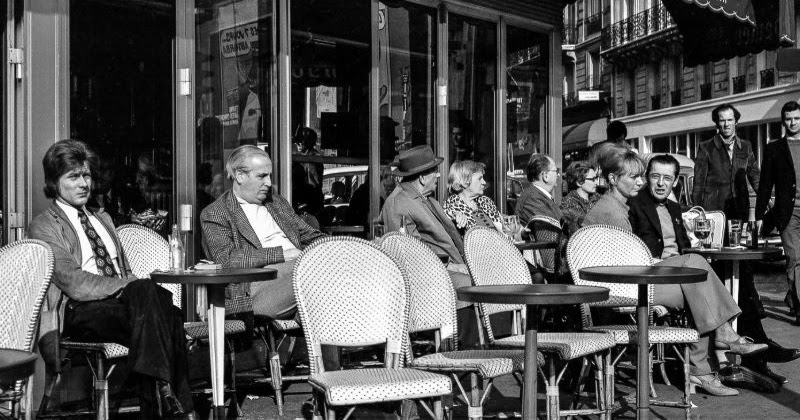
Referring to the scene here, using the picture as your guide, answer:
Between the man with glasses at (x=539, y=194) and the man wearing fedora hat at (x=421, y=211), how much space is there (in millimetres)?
1967

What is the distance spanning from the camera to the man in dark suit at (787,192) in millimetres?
9398

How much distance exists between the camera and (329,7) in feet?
28.7

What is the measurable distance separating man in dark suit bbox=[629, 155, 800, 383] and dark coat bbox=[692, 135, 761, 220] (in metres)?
2.96

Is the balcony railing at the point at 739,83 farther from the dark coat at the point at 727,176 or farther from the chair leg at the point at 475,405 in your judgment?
the chair leg at the point at 475,405

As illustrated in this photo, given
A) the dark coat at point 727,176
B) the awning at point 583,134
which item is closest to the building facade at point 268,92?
the dark coat at point 727,176

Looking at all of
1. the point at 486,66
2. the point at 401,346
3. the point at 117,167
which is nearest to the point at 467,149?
the point at 486,66

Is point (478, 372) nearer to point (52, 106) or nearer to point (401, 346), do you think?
point (401, 346)

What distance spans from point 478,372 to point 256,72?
13.8 ft

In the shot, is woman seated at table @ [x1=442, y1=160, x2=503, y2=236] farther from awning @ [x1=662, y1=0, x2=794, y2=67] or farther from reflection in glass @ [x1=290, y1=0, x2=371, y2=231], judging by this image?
awning @ [x1=662, y1=0, x2=794, y2=67]

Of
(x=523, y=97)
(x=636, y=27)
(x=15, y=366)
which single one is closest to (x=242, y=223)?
(x=15, y=366)

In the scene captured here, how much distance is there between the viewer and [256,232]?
20.8 feet

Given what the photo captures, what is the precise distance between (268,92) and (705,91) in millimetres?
31983

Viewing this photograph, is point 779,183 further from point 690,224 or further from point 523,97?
point 523,97

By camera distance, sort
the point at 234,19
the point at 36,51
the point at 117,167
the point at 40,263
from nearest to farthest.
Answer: the point at 40,263
the point at 36,51
the point at 117,167
the point at 234,19
